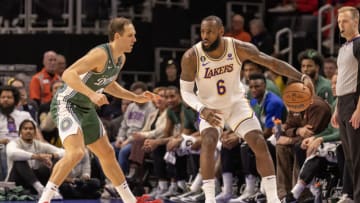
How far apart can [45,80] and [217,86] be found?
5.08 m

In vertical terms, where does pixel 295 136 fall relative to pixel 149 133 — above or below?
above

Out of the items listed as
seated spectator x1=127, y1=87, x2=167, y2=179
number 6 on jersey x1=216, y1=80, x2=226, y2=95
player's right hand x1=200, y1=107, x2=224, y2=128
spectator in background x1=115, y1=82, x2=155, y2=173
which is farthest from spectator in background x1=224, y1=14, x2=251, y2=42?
player's right hand x1=200, y1=107, x2=224, y2=128

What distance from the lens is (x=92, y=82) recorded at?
27.1 feet

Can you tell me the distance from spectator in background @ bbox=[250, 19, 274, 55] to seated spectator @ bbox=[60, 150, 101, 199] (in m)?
3.38

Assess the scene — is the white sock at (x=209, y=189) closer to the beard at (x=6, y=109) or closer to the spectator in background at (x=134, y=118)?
the spectator in background at (x=134, y=118)

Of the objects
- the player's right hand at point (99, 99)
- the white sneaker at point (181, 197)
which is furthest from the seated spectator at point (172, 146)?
the player's right hand at point (99, 99)

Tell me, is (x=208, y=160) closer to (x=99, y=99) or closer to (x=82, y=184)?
(x=99, y=99)

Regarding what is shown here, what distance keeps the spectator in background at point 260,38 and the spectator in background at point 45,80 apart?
3054 mm

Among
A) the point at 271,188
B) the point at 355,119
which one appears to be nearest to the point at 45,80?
the point at 271,188

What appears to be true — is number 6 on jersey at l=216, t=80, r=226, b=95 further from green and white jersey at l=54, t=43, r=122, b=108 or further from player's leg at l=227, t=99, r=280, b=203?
green and white jersey at l=54, t=43, r=122, b=108

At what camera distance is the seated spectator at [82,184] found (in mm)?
11883

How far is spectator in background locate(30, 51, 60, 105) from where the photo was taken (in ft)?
43.5

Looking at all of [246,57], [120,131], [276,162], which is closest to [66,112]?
[246,57]

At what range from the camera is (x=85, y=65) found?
8.00 m
